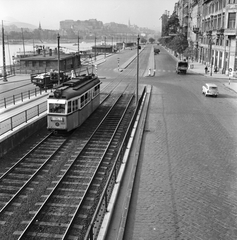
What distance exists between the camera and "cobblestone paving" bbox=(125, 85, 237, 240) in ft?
33.5

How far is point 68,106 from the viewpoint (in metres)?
19.9

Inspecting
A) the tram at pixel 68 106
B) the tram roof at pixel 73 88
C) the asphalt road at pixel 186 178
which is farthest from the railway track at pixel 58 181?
the tram roof at pixel 73 88

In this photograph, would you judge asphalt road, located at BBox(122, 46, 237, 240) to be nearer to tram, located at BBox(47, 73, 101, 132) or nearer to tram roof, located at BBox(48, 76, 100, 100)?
tram, located at BBox(47, 73, 101, 132)

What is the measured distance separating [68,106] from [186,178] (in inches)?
346

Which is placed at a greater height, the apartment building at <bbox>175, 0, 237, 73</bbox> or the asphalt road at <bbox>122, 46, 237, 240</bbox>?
the apartment building at <bbox>175, 0, 237, 73</bbox>

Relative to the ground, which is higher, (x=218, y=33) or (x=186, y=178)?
(x=218, y=33)

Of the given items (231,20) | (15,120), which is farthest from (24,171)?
(231,20)

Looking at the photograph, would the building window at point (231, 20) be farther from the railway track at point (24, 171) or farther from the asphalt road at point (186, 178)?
the railway track at point (24, 171)

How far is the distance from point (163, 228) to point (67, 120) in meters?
11.1

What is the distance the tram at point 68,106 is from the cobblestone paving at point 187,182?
4.45 metres

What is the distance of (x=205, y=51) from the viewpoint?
259 ft

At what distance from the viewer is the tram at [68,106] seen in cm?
1981

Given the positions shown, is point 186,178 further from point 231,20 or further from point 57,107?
point 231,20

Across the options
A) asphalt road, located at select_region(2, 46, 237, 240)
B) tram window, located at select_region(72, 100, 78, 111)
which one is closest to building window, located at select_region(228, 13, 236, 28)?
asphalt road, located at select_region(2, 46, 237, 240)
